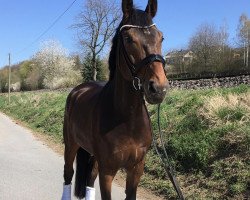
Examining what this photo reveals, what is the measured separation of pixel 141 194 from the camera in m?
6.35

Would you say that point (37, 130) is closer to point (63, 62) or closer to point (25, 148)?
point (25, 148)

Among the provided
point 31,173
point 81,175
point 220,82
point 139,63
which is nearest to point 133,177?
point 139,63

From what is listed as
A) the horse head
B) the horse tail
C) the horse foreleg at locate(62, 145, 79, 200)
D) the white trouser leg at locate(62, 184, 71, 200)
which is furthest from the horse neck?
the white trouser leg at locate(62, 184, 71, 200)

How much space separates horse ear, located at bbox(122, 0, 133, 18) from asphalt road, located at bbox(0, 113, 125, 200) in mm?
3483

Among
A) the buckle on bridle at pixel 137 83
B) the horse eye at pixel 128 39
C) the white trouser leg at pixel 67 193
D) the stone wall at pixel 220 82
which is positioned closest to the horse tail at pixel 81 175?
the white trouser leg at pixel 67 193

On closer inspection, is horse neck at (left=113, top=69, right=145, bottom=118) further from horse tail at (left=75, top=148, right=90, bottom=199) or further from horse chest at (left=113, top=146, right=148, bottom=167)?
horse tail at (left=75, top=148, right=90, bottom=199)

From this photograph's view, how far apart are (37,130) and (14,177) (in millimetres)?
9318

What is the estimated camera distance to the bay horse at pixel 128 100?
9.81 ft

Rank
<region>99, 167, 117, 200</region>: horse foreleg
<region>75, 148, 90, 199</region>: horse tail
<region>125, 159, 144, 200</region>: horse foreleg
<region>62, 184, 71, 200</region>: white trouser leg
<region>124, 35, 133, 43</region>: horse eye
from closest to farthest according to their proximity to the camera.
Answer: <region>124, 35, 133, 43</region>: horse eye
<region>99, 167, 117, 200</region>: horse foreleg
<region>125, 159, 144, 200</region>: horse foreleg
<region>75, 148, 90, 199</region>: horse tail
<region>62, 184, 71, 200</region>: white trouser leg

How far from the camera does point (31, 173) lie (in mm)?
7934

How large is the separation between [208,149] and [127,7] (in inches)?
155

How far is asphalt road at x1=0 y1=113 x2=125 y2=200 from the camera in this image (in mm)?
6309

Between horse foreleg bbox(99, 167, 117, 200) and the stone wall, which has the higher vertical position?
the stone wall

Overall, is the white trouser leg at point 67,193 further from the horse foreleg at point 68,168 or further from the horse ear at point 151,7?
the horse ear at point 151,7
